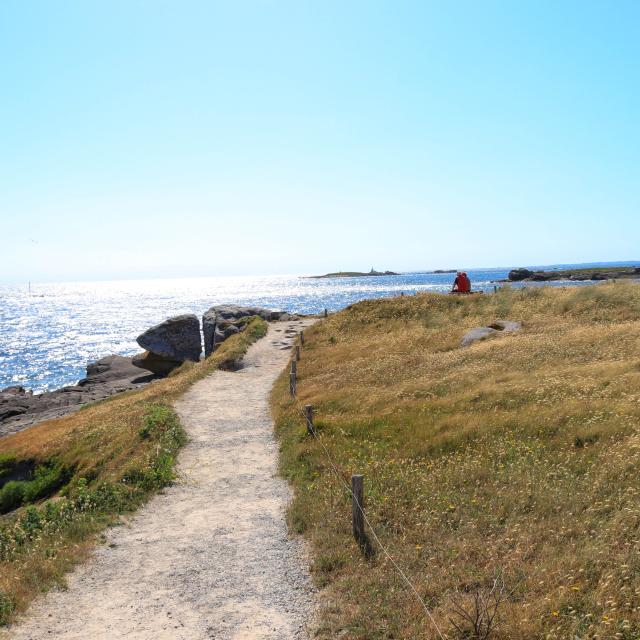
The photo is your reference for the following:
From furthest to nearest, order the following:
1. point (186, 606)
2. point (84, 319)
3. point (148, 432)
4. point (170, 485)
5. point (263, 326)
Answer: point (84, 319), point (263, 326), point (148, 432), point (170, 485), point (186, 606)

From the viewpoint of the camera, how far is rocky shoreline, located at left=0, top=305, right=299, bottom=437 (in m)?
47.2

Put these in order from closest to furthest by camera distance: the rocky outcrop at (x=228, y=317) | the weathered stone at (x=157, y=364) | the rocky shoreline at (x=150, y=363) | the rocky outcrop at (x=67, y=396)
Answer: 1. the rocky outcrop at (x=67, y=396)
2. the rocky shoreline at (x=150, y=363)
3. the weathered stone at (x=157, y=364)
4. the rocky outcrop at (x=228, y=317)

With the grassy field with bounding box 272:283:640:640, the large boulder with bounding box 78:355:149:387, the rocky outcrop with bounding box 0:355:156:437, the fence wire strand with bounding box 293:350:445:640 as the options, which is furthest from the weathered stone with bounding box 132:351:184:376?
the fence wire strand with bounding box 293:350:445:640

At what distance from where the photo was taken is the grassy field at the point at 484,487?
287 inches

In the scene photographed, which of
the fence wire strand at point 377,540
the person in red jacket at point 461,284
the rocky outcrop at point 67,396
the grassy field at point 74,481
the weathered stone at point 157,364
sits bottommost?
the rocky outcrop at point 67,396

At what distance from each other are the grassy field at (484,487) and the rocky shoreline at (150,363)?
26.5 metres

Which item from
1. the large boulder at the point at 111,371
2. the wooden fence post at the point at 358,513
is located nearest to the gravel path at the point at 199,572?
the wooden fence post at the point at 358,513

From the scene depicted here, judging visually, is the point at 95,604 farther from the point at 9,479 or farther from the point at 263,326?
the point at 263,326

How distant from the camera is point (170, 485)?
1514cm

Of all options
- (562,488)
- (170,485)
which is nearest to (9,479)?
(170,485)

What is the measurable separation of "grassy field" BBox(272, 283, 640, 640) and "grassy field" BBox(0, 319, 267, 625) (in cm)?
441

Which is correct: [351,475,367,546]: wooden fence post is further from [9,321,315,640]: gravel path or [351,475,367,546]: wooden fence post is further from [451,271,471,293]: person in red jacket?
[451,271,471,293]: person in red jacket

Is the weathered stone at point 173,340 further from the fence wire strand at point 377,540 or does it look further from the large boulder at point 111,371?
the fence wire strand at point 377,540

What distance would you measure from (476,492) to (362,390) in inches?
425
